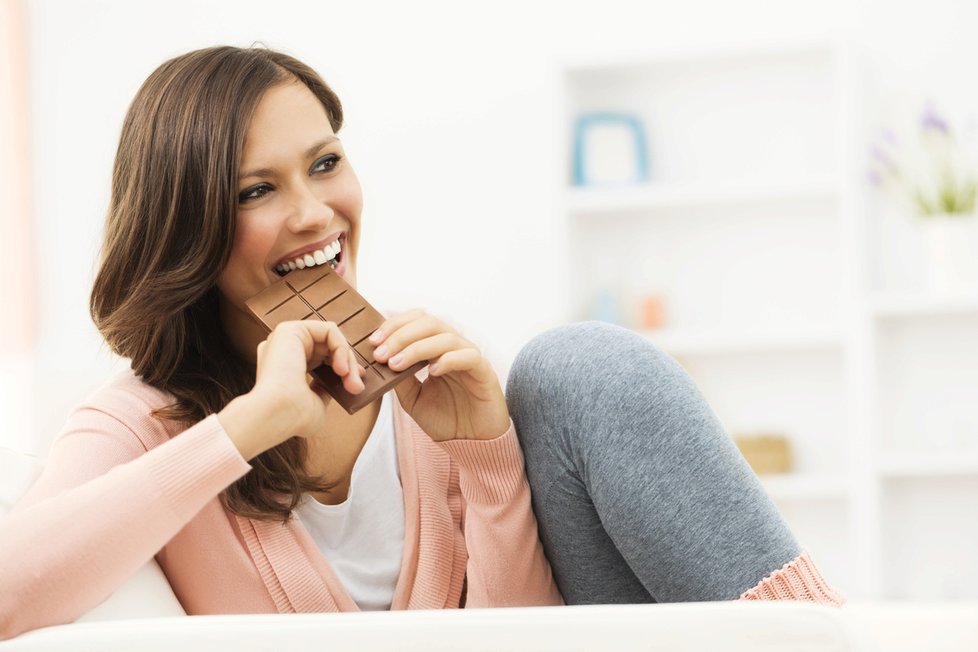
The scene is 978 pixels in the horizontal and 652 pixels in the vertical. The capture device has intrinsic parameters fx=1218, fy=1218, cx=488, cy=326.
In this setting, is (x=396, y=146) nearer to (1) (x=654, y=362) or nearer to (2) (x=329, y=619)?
(1) (x=654, y=362)

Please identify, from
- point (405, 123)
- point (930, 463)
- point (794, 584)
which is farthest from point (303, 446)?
point (405, 123)

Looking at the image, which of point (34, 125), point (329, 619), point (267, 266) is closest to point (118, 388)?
point (267, 266)

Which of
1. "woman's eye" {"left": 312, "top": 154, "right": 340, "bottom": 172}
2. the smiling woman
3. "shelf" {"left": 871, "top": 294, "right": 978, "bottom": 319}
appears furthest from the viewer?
the smiling woman

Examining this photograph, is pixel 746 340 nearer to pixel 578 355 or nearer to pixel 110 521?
pixel 578 355

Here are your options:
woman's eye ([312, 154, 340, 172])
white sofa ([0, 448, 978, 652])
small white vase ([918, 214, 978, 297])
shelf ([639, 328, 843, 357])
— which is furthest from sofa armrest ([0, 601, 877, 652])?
small white vase ([918, 214, 978, 297])

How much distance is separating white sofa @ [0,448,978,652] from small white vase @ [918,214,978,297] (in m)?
3.08

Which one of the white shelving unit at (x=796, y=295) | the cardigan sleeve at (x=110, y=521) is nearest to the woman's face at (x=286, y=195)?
the cardigan sleeve at (x=110, y=521)

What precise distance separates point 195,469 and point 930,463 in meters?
3.06

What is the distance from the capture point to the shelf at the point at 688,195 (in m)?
3.86

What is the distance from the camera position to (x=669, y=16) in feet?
13.9

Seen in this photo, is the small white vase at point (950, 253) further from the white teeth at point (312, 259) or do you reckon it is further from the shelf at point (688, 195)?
the white teeth at point (312, 259)

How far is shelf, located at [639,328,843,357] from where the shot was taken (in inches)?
151

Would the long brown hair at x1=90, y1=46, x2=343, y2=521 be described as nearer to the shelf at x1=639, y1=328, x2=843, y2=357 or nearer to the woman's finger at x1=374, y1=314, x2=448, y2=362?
the woman's finger at x1=374, y1=314, x2=448, y2=362

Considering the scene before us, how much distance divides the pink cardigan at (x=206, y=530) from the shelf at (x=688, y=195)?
8.14 feet
